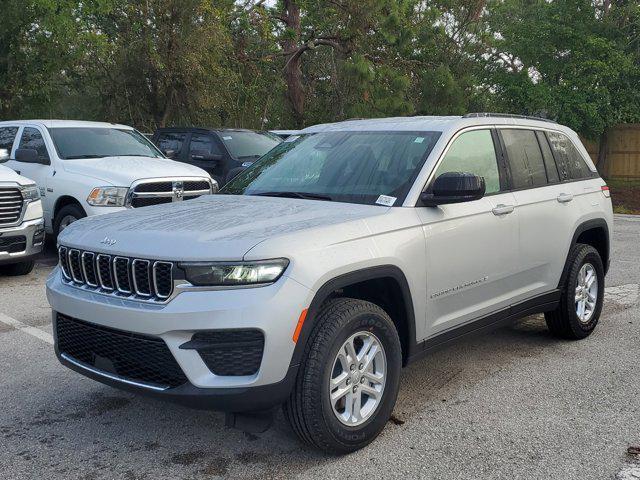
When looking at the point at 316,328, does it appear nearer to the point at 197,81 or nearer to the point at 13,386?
the point at 13,386

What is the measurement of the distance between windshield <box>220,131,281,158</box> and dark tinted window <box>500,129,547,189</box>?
23.7 ft

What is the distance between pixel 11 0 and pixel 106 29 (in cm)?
461

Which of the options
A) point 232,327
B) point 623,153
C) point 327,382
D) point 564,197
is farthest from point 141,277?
point 623,153

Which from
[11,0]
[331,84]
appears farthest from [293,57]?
[11,0]

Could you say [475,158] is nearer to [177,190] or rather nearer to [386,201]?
[386,201]

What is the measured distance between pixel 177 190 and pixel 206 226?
580cm

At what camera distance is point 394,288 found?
13.4 feet

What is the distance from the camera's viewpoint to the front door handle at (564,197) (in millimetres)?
5586

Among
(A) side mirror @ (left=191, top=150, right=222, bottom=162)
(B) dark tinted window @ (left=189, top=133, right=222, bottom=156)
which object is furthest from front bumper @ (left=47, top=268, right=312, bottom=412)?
(B) dark tinted window @ (left=189, top=133, right=222, bottom=156)

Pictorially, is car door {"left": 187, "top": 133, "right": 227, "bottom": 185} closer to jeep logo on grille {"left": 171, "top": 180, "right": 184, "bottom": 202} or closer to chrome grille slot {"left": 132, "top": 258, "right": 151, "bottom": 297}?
jeep logo on grille {"left": 171, "top": 180, "right": 184, "bottom": 202}

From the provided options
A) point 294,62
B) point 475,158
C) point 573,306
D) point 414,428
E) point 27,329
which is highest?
point 294,62

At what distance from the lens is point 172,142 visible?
13.0 meters

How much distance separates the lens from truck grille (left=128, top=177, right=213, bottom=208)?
9.03 meters

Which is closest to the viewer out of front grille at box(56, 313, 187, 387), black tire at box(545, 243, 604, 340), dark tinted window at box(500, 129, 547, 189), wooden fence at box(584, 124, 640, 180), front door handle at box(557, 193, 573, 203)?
front grille at box(56, 313, 187, 387)
